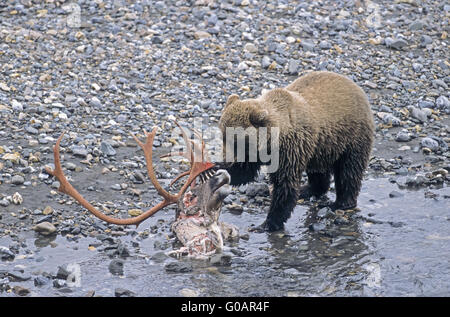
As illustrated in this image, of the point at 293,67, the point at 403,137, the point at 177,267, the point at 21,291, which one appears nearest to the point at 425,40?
the point at 293,67

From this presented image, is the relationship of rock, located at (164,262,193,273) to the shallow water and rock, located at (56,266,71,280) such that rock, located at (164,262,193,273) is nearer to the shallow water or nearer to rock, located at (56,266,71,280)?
the shallow water

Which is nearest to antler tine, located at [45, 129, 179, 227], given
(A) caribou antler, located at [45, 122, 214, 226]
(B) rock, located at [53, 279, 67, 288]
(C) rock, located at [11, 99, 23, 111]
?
(A) caribou antler, located at [45, 122, 214, 226]

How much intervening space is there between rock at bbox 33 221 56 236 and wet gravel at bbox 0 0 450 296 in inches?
0.4

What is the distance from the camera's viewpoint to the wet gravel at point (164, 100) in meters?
6.88

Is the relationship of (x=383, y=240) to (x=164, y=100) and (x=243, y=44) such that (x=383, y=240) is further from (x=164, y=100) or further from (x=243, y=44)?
(x=243, y=44)

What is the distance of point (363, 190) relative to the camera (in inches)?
327

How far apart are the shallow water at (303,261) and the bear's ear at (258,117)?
1.07 m

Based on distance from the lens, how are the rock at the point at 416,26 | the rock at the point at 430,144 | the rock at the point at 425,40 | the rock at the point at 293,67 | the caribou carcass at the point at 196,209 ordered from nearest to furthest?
the caribou carcass at the point at 196,209 → the rock at the point at 430,144 → the rock at the point at 293,67 → the rock at the point at 425,40 → the rock at the point at 416,26

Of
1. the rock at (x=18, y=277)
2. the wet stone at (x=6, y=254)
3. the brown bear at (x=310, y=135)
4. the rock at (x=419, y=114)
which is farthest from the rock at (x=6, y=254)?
the rock at (x=419, y=114)

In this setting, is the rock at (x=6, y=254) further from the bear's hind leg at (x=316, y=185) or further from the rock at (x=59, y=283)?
Result: the bear's hind leg at (x=316, y=185)

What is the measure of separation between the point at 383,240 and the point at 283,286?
4.57 feet

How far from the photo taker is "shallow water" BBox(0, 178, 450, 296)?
20.1 feet

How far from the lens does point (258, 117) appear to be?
692 centimetres

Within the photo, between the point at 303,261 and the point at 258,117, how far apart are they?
4.41ft
